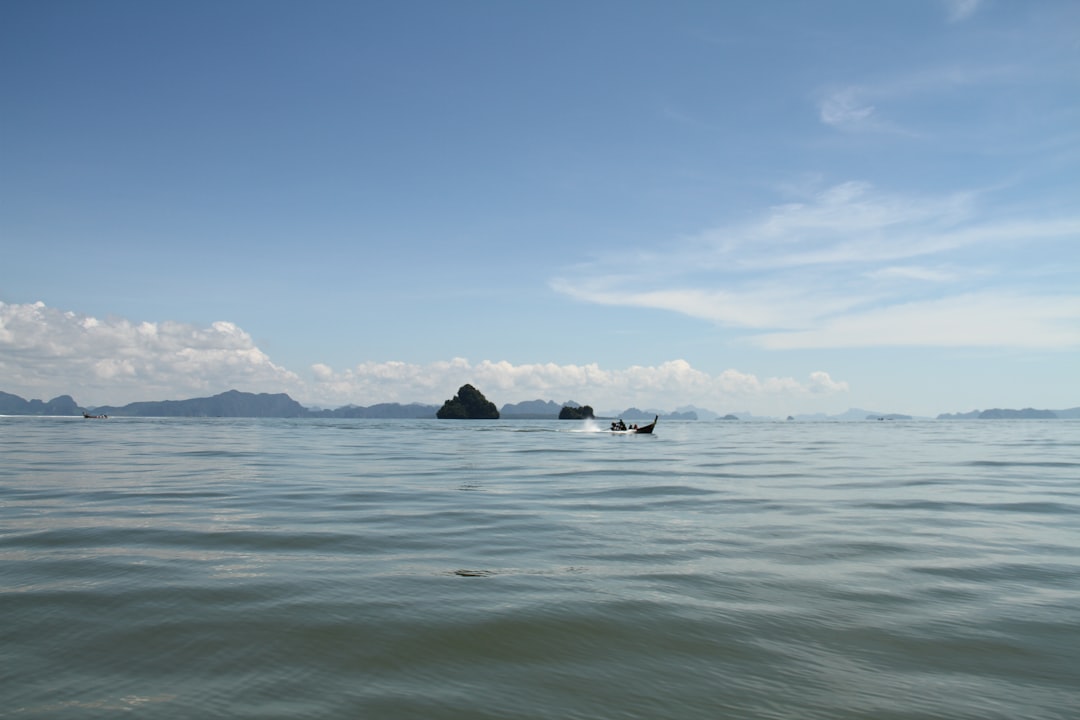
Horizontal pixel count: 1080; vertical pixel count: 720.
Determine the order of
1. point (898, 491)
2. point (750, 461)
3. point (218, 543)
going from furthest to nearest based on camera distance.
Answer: point (750, 461), point (898, 491), point (218, 543)

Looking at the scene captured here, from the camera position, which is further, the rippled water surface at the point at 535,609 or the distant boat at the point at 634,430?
the distant boat at the point at 634,430

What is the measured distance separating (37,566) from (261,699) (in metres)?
7.29

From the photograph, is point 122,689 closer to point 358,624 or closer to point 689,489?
point 358,624

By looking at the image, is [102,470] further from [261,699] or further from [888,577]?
[888,577]

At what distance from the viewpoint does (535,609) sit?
28.0 ft

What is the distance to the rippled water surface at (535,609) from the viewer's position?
6012mm

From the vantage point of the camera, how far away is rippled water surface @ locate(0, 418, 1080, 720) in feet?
19.7

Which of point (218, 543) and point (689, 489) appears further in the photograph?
point (689, 489)

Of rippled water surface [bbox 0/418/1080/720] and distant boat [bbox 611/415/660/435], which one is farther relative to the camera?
distant boat [bbox 611/415/660/435]

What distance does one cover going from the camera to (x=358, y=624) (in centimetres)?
786

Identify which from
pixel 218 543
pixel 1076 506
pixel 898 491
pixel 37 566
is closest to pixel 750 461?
pixel 898 491

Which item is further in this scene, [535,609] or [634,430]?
[634,430]

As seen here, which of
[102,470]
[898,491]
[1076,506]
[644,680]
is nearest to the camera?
[644,680]

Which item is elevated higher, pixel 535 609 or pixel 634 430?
pixel 634 430
